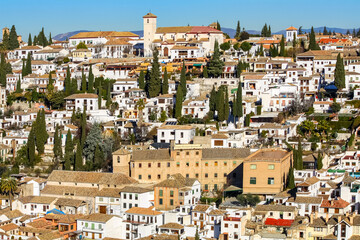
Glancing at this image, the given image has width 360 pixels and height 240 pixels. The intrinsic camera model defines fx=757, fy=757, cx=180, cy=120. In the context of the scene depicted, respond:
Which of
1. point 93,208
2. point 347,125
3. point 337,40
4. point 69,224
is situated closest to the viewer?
point 69,224

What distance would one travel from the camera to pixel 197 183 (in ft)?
174

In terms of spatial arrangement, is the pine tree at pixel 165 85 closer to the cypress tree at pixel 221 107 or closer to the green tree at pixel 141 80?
the green tree at pixel 141 80

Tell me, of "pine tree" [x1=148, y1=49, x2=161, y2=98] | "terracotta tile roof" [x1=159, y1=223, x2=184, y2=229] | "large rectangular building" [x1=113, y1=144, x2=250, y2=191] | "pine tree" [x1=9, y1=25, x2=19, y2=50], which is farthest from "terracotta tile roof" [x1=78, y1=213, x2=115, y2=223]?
"pine tree" [x1=9, y1=25, x2=19, y2=50]

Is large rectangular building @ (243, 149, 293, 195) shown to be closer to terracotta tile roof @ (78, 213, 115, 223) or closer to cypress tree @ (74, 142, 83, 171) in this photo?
terracotta tile roof @ (78, 213, 115, 223)

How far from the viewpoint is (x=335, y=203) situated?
46906mm

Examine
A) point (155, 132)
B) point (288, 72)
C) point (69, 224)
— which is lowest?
point (69, 224)

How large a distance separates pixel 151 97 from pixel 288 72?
13.4 m

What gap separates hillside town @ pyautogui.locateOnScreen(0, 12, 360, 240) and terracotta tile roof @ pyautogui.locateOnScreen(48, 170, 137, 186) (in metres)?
0.10

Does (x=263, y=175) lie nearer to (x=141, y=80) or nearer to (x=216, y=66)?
(x=216, y=66)

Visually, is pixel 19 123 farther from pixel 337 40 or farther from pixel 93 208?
pixel 337 40

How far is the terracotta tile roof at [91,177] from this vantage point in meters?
53.9

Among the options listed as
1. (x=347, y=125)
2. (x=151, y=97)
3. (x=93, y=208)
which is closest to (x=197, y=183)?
(x=93, y=208)

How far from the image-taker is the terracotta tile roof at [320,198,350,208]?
46594mm

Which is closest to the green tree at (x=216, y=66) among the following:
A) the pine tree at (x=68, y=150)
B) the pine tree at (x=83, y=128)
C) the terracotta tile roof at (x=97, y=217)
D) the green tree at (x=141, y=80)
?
the green tree at (x=141, y=80)
